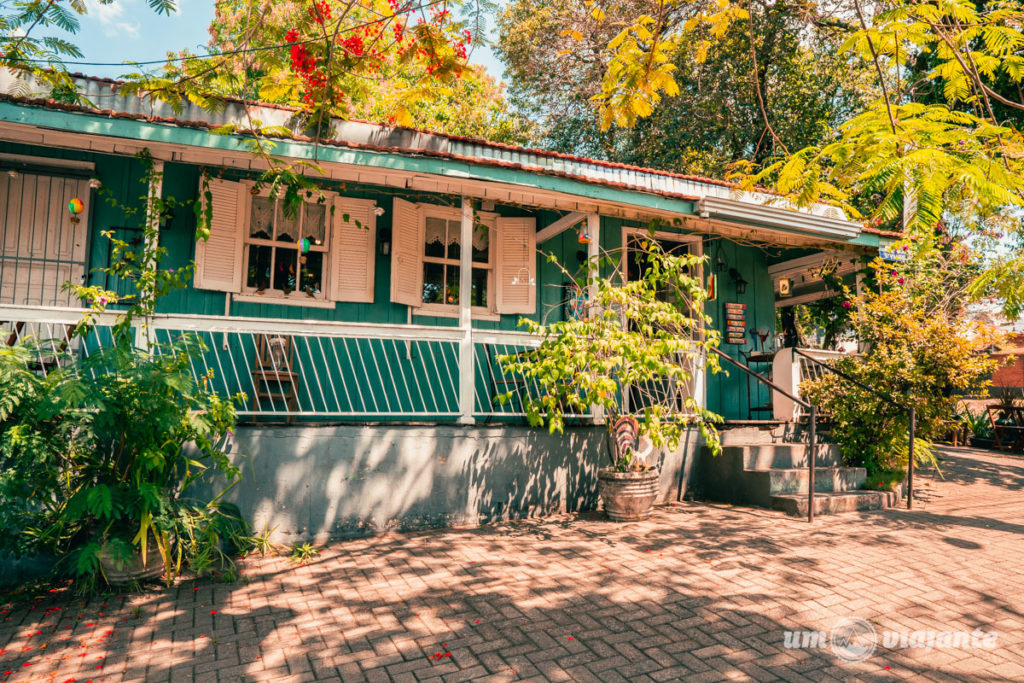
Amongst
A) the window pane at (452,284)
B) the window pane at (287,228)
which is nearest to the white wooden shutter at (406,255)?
the window pane at (452,284)

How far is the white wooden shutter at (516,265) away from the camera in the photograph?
7.54 meters

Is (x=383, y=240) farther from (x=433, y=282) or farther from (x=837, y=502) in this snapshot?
(x=837, y=502)

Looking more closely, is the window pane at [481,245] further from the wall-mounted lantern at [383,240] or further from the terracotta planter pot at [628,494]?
the terracotta planter pot at [628,494]

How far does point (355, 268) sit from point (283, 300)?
0.85 m

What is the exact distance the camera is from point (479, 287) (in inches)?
303

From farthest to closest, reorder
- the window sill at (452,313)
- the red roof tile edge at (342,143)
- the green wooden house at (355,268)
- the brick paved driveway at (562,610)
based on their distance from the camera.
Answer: the window sill at (452,313) → the green wooden house at (355,268) → the red roof tile edge at (342,143) → the brick paved driveway at (562,610)

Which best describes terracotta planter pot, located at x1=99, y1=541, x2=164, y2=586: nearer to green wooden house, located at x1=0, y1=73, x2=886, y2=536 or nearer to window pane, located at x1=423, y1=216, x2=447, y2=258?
green wooden house, located at x1=0, y1=73, x2=886, y2=536

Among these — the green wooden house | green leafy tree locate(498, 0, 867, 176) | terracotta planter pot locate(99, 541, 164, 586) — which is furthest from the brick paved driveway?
green leafy tree locate(498, 0, 867, 176)

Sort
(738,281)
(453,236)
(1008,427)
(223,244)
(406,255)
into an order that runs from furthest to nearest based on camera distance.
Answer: (1008,427) < (738,281) < (453,236) < (406,255) < (223,244)

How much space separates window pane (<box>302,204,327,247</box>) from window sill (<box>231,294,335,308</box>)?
27.1 inches

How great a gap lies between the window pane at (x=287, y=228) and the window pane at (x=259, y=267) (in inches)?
8.4

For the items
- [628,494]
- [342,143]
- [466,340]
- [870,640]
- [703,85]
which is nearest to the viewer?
[870,640]

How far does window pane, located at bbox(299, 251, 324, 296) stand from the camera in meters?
6.94

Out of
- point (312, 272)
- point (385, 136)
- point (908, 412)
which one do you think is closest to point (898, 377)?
point (908, 412)
